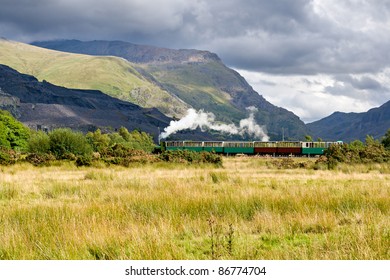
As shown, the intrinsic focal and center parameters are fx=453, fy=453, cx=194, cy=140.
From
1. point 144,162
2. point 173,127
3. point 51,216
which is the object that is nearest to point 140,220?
point 51,216

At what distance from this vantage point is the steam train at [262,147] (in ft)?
195

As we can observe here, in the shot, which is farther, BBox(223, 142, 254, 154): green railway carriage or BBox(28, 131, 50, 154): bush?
BBox(223, 142, 254, 154): green railway carriage

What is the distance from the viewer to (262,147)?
2485 inches

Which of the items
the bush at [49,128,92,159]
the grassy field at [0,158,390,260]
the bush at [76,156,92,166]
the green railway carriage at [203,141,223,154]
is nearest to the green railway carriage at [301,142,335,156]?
the green railway carriage at [203,141,223,154]

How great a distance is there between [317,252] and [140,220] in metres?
4.30

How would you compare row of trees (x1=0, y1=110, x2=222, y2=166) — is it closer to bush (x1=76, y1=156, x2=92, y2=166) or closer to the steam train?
bush (x1=76, y1=156, x2=92, y2=166)

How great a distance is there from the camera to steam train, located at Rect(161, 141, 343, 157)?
2344 inches

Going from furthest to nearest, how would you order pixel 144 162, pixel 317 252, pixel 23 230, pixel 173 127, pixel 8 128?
1. pixel 173 127
2. pixel 8 128
3. pixel 144 162
4. pixel 23 230
5. pixel 317 252

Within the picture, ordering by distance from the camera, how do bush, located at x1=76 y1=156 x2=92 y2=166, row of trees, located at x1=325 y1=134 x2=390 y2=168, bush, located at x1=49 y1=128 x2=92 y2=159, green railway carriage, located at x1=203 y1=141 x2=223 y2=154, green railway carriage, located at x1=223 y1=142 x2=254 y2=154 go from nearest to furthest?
bush, located at x1=76 y1=156 x2=92 y2=166 < row of trees, located at x1=325 y1=134 x2=390 y2=168 < bush, located at x1=49 y1=128 x2=92 y2=159 < green railway carriage, located at x1=223 y1=142 x2=254 y2=154 < green railway carriage, located at x1=203 y1=141 x2=223 y2=154

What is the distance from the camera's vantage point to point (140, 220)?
10.0 meters

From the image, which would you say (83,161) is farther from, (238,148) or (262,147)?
(262,147)

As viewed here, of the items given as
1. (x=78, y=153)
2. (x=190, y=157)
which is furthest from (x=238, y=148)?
(x=190, y=157)
